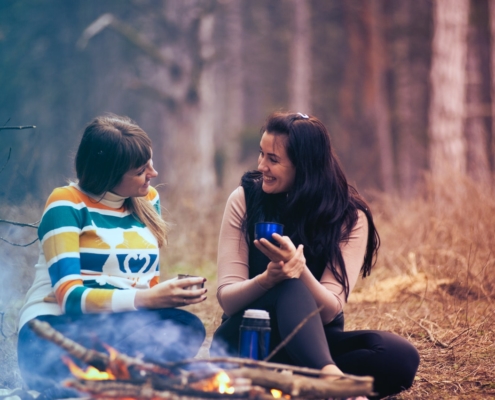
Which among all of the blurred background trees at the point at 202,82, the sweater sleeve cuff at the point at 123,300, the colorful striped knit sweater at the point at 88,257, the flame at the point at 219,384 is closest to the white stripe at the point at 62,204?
the colorful striped knit sweater at the point at 88,257

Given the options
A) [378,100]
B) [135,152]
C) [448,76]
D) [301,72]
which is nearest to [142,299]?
[135,152]

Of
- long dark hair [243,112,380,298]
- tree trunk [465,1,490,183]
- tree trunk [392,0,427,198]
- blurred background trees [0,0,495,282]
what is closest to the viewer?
long dark hair [243,112,380,298]

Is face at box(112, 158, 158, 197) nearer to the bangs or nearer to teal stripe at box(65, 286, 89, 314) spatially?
the bangs

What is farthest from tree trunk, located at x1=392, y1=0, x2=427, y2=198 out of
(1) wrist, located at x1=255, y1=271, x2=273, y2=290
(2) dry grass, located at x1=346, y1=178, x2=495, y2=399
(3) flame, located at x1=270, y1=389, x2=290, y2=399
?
(3) flame, located at x1=270, y1=389, x2=290, y2=399

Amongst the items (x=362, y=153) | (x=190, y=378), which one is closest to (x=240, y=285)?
(x=190, y=378)

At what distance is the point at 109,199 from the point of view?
301 centimetres

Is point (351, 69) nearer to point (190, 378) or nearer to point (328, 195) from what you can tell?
point (328, 195)

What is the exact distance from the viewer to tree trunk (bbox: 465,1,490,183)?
13539 mm

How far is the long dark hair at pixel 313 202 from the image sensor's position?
311 centimetres

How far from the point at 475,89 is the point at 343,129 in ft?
14.0

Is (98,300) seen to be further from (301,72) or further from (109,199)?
(301,72)

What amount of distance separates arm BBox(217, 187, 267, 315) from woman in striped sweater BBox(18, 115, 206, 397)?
180 mm

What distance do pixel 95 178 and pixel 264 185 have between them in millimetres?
817

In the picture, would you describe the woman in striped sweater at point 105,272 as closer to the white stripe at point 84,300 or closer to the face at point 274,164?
the white stripe at point 84,300
